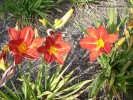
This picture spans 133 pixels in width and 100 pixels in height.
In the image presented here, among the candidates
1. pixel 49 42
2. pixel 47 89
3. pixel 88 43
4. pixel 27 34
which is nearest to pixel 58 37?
pixel 49 42

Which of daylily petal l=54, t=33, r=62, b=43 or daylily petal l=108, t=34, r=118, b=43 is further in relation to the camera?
daylily petal l=108, t=34, r=118, b=43

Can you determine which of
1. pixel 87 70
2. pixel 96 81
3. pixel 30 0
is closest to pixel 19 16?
pixel 30 0

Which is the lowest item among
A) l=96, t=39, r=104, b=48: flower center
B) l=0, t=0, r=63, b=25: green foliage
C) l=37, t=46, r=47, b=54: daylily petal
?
l=96, t=39, r=104, b=48: flower center

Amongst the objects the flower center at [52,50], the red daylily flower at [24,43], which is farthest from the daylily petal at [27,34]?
the flower center at [52,50]

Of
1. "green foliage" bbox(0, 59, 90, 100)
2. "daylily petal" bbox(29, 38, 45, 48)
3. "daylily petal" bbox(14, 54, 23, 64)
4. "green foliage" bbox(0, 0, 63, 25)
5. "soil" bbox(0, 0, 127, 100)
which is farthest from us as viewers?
"green foliage" bbox(0, 0, 63, 25)

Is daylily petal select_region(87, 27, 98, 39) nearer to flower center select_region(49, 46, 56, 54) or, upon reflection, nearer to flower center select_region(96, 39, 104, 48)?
flower center select_region(96, 39, 104, 48)

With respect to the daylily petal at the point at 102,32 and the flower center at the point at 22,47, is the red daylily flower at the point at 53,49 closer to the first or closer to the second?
the flower center at the point at 22,47

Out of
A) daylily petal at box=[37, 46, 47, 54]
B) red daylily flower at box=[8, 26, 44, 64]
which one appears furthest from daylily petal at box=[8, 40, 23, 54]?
daylily petal at box=[37, 46, 47, 54]
